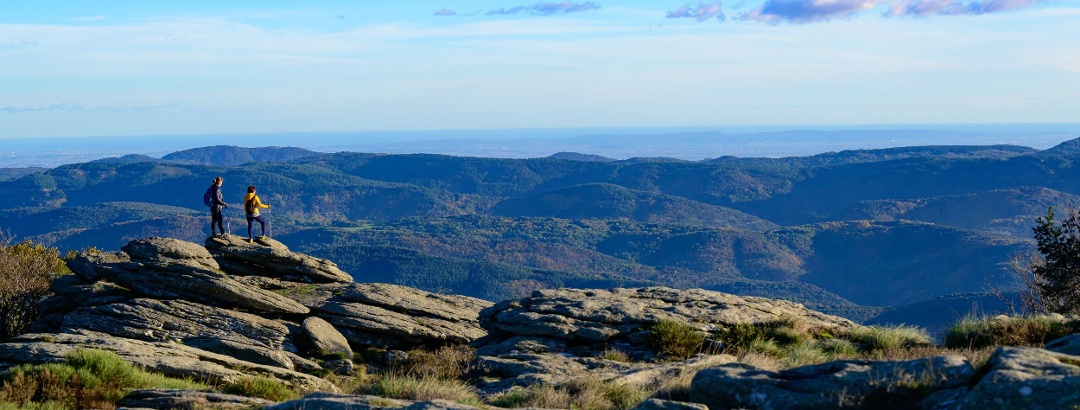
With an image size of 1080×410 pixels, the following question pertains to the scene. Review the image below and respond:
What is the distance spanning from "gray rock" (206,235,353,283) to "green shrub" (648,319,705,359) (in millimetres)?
11703

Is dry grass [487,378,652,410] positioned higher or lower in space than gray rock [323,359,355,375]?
higher

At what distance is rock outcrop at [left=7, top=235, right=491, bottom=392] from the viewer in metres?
20.8

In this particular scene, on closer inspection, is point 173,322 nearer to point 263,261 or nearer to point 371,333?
point 371,333

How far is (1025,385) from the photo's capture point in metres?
8.74

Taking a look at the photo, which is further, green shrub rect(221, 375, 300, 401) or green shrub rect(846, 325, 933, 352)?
green shrub rect(846, 325, 933, 352)

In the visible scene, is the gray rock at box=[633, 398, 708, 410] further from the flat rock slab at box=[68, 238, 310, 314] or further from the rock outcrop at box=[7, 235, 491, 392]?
the flat rock slab at box=[68, 238, 310, 314]

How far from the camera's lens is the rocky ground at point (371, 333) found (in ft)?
33.2

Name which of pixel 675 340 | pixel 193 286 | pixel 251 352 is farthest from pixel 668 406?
pixel 193 286

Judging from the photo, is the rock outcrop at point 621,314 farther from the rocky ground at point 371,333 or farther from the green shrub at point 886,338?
the green shrub at point 886,338

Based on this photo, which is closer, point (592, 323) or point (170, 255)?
point (592, 323)

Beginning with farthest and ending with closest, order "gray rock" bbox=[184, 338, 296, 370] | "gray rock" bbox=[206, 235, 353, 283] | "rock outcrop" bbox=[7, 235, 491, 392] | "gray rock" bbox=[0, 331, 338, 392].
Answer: "gray rock" bbox=[206, 235, 353, 283], "rock outcrop" bbox=[7, 235, 491, 392], "gray rock" bbox=[184, 338, 296, 370], "gray rock" bbox=[0, 331, 338, 392]

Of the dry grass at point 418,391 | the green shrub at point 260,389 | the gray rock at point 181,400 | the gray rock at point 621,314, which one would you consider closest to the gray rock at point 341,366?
the gray rock at point 621,314

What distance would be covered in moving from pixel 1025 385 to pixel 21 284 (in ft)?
99.6

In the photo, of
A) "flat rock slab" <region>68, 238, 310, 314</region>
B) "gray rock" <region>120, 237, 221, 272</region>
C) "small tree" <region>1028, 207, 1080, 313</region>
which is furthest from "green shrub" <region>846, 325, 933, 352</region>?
"gray rock" <region>120, 237, 221, 272</region>
